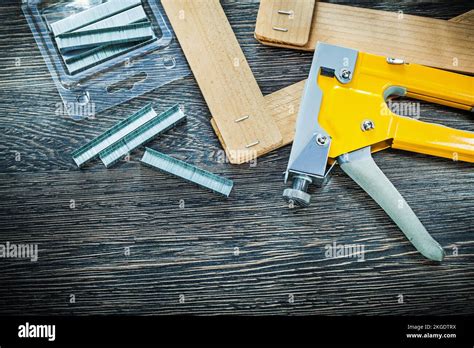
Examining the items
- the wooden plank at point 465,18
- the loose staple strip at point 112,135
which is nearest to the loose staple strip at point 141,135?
the loose staple strip at point 112,135

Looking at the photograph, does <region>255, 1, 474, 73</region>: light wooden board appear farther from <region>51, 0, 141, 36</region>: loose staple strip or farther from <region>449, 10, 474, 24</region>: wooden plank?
<region>51, 0, 141, 36</region>: loose staple strip

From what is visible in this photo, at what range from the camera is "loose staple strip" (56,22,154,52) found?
1353mm

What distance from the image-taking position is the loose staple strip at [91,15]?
1.37 m

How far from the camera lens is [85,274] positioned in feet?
4.01

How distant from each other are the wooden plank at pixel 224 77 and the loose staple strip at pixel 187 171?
56mm

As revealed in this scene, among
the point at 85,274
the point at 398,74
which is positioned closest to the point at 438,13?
the point at 398,74

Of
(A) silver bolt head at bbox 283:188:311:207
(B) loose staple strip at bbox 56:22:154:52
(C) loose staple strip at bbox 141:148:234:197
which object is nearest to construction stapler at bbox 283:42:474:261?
(A) silver bolt head at bbox 283:188:311:207

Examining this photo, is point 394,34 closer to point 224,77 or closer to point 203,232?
point 224,77

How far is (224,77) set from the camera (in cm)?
133

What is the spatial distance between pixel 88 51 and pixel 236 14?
1.10 ft

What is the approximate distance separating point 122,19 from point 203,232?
507 millimetres

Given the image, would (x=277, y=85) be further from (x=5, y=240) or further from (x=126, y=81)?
(x=5, y=240)

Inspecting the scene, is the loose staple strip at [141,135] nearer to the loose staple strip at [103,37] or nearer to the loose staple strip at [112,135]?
the loose staple strip at [112,135]

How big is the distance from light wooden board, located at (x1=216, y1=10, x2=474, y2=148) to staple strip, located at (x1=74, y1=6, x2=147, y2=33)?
0.99 feet
